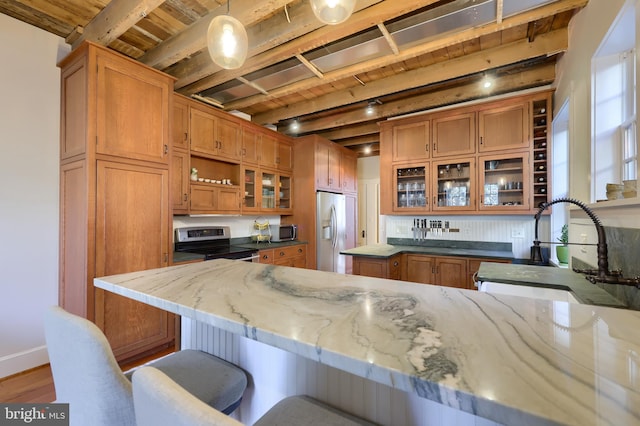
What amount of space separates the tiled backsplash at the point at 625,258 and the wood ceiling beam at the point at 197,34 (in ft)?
7.24

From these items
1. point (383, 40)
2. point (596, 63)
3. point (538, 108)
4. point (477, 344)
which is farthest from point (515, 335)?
point (538, 108)

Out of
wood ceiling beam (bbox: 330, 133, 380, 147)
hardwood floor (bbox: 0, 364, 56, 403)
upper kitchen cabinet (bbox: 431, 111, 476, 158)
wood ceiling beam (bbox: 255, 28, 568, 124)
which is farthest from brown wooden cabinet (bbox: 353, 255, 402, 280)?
hardwood floor (bbox: 0, 364, 56, 403)

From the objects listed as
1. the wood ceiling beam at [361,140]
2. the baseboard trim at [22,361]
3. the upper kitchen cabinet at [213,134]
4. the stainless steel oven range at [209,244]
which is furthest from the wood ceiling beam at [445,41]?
the baseboard trim at [22,361]

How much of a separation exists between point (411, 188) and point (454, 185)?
20.6 inches

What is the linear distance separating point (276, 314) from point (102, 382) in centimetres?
47

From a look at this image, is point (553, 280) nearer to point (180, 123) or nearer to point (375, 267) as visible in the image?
point (375, 267)

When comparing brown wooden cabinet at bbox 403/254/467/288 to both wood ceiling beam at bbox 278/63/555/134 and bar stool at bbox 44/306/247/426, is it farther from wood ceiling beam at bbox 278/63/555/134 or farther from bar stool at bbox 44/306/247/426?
bar stool at bbox 44/306/247/426

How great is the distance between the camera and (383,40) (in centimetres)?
224

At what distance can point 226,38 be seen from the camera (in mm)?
1378

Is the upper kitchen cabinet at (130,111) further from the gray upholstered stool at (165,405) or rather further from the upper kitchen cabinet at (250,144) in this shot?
the gray upholstered stool at (165,405)

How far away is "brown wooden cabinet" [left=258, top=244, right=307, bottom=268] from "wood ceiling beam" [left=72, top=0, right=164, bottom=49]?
2.42 m

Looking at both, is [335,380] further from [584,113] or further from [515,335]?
[584,113]

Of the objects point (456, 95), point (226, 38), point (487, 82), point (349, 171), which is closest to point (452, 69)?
point (487, 82)

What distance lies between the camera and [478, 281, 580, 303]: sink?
1.53 meters
